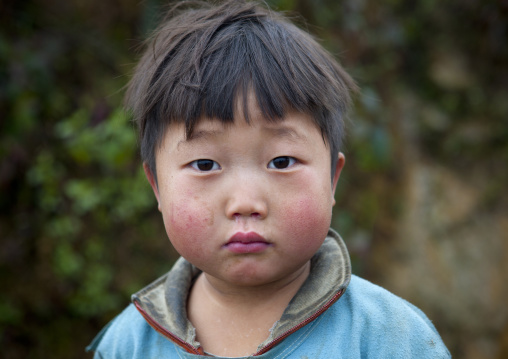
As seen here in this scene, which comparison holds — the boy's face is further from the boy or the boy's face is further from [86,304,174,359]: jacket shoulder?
[86,304,174,359]: jacket shoulder

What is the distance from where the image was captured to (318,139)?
1.32 m

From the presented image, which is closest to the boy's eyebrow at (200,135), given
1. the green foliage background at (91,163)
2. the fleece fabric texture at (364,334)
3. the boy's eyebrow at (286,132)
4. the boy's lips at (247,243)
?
the boy's eyebrow at (286,132)

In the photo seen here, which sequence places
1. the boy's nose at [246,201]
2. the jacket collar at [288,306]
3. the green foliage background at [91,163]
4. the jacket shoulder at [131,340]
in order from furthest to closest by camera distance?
the green foliage background at [91,163]
the jacket shoulder at [131,340]
the jacket collar at [288,306]
the boy's nose at [246,201]

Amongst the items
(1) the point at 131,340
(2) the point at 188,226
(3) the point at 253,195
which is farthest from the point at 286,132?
(1) the point at 131,340

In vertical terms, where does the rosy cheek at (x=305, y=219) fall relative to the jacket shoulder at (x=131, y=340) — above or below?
above

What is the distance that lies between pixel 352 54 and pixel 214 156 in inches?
75.4

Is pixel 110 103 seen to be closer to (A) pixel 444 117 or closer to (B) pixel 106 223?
(B) pixel 106 223

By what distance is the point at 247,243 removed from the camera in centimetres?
123

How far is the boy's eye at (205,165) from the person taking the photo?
1.26m

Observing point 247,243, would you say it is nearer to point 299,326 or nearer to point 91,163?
point 299,326

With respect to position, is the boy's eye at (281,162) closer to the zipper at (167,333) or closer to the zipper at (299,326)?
the zipper at (299,326)

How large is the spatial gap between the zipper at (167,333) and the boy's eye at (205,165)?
429mm

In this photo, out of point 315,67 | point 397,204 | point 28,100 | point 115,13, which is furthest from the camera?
point 397,204

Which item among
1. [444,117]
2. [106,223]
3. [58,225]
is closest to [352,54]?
[444,117]
